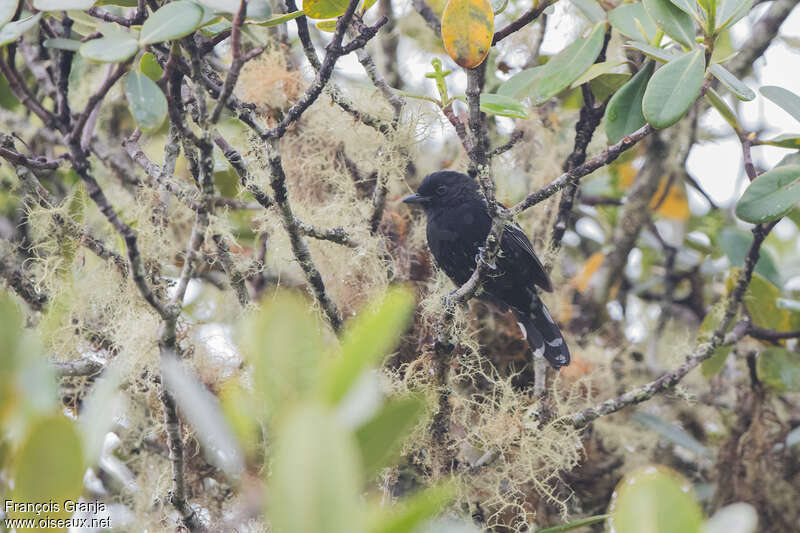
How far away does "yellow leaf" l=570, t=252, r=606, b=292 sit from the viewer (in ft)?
11.3

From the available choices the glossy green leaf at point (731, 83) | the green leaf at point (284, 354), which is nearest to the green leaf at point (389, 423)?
the green leaf at point (284, 354)

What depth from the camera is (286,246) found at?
2.44m

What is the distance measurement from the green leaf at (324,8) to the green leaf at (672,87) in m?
0.78

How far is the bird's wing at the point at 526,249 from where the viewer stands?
9.26ft

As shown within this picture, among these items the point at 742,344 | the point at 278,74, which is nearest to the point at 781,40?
the point at 742,344

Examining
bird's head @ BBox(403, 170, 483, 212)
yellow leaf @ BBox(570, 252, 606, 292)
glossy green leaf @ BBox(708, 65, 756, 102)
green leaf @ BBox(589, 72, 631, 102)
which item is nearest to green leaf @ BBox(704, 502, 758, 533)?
glossy green leaf @ BBox(708, 65, 756, 102)

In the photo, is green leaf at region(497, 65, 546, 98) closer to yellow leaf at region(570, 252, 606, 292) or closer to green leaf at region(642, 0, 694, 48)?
green leaf at region(642, 0, 694, 48)

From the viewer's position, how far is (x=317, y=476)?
678mm

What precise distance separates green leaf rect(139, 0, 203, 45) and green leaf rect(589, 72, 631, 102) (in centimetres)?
143

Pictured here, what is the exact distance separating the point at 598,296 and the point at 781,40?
1.46 m

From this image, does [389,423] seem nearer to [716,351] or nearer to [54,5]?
[54,5]

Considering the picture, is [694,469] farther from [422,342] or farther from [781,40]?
[781,40]

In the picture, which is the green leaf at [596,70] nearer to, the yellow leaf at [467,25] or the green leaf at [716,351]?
the yellow leaf at [467,25]

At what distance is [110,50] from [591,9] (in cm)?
153
